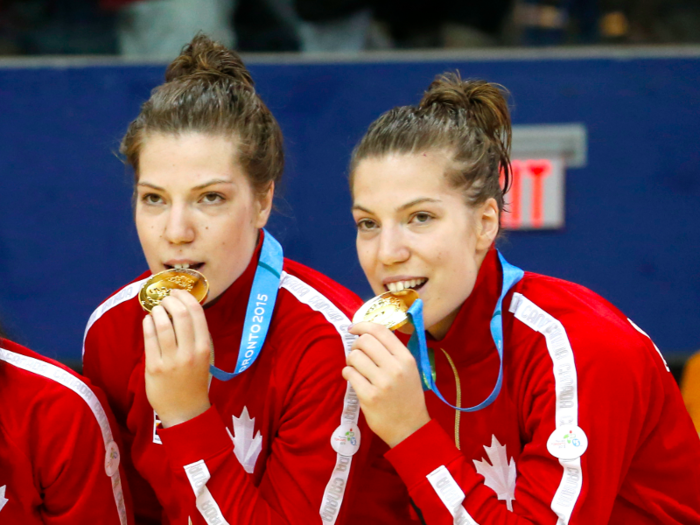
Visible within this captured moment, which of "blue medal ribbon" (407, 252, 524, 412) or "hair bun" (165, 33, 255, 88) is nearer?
"blue medal ribbon" (407, 252, 524, 412)

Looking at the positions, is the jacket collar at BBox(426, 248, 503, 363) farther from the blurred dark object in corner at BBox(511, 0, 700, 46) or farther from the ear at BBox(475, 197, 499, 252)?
the blurred dark object in corner at BBox(511, 0, 700, 46)

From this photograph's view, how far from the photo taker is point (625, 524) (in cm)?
174

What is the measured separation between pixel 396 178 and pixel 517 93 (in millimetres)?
2075

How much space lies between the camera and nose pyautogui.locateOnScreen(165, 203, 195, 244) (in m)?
1.79

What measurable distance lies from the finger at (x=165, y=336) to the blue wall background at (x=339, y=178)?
1898 millimetres

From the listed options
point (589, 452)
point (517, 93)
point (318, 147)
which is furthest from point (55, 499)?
point (517, 93)

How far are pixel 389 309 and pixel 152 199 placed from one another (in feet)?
1.91

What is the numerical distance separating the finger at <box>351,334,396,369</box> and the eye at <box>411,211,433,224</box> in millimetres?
264

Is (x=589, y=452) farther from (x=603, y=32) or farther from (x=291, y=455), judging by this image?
(x=603, y=32)

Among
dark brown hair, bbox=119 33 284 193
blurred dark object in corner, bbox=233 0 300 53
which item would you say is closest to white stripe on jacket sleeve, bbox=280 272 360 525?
dark brown hair, bbox=119 33 284 193

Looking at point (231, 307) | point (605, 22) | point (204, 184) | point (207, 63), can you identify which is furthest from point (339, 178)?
point (204, 184)

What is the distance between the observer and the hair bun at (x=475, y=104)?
6.14 feet

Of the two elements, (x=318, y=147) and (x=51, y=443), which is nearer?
(x=51, y=443)

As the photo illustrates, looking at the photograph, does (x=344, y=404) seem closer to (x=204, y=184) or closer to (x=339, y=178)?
(x=204, y=184)
